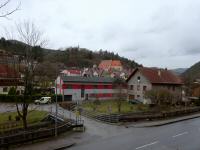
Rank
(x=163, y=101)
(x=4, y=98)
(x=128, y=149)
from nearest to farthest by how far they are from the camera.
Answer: (x=128, y=149) → (x=163, y=101) → (x=4, y=98)

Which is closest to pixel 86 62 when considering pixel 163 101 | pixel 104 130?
pixel 163 101

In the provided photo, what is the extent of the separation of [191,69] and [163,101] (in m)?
132

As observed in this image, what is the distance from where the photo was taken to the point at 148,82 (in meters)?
58.6

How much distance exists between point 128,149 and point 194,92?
52.0m

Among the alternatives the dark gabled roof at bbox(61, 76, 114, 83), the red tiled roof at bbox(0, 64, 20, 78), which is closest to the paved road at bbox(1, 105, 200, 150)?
the red tiled roof at bbox(0, 64, 20, 78)

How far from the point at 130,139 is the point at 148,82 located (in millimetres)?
35174

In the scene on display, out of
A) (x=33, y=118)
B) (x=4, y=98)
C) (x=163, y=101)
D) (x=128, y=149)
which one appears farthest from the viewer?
(x=4, y=98)

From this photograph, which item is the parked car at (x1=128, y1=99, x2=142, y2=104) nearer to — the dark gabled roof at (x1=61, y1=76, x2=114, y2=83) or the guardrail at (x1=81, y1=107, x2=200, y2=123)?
the dark gabled roof at (x1=61, y1=76, x2=114, y2=83)

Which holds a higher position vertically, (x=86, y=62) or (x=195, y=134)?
(x=86, y=62)

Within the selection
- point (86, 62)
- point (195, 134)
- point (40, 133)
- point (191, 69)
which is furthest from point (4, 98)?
point (191, 69)

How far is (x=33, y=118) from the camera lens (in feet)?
120

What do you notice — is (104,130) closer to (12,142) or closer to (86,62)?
(12,142)

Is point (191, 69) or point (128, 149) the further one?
point (191, 69)

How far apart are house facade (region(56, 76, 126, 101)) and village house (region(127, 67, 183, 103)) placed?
4708mm
